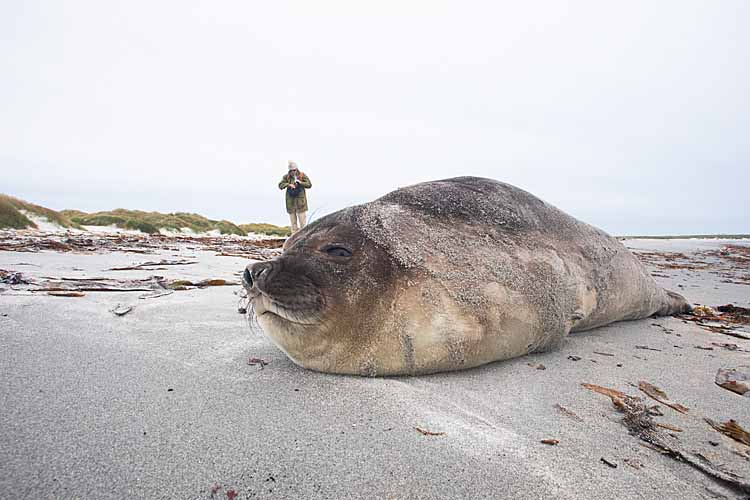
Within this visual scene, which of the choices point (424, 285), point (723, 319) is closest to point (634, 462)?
point (424, 285)

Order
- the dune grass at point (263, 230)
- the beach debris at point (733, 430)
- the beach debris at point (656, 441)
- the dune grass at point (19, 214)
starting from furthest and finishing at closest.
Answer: the dune grass at point (263, 230)
the dune grass at point (19, 214)
the beach debris at point (733, 430)
the beach debris at point (656, 441)

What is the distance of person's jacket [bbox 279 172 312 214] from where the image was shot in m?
9.66

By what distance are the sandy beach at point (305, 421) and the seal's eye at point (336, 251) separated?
577mm

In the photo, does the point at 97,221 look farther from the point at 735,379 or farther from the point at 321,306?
the point at 735,379

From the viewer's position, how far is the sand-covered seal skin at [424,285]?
1916 millimetres

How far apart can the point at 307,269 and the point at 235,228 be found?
20495mm

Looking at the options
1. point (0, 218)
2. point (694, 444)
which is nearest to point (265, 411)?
point (694, 444)

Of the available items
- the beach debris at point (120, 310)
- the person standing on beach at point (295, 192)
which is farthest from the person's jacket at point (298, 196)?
the beach debris at point (120, 310)

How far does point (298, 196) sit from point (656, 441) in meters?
8.95

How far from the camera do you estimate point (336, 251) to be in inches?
83.6

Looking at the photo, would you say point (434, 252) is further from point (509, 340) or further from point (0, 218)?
point (0, 218)

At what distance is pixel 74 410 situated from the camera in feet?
4.40

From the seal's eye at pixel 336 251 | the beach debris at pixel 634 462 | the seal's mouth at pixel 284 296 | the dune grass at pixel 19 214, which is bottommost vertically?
the beach debris at pixel 634 462

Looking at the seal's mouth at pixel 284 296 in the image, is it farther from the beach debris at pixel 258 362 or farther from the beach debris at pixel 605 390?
the beach debris at pixel 605 390
